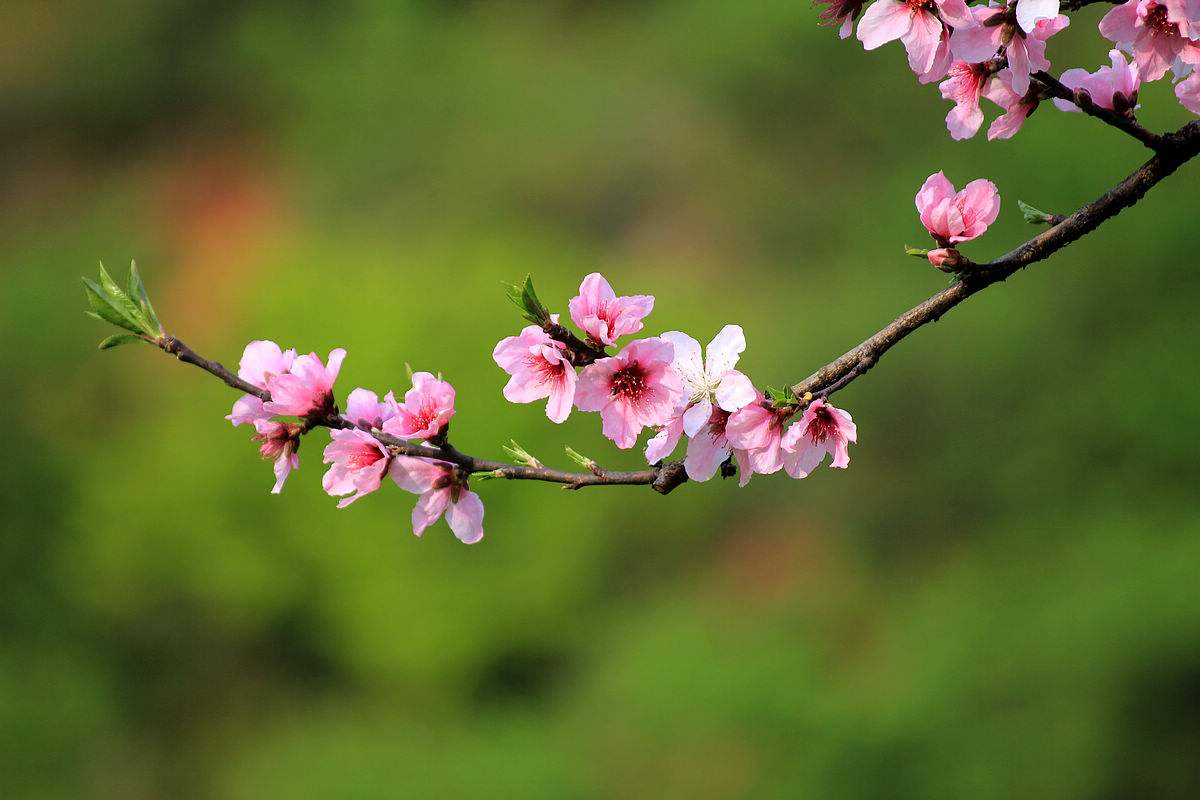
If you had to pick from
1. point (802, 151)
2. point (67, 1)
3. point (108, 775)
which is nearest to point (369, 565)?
point (108, 775)

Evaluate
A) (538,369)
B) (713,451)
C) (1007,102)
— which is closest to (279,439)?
(538,369)

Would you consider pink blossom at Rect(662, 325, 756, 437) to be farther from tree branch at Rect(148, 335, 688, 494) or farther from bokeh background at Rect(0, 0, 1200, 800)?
bokeh background at Rect(0, 0, 1200, 800)

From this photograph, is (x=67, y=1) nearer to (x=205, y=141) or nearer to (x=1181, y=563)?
(x=205, y=141)

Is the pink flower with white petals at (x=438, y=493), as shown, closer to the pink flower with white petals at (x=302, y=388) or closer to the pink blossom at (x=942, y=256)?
the pink flower with white petals at (x=302, y=388)

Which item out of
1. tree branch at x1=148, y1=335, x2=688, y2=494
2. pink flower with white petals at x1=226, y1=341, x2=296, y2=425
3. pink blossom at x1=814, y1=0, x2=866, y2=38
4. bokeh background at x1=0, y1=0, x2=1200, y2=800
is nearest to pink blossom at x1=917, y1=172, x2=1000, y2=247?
pink blossom at x1=814, y1=0, x2=866, y2=38

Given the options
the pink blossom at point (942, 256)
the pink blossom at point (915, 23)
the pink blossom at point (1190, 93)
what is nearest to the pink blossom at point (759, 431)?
the pink blossom at point (942, 256)

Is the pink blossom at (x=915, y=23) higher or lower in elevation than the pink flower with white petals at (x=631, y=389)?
higher

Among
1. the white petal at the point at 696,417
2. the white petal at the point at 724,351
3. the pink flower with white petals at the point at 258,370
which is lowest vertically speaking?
the white petal at the point at 696,417
